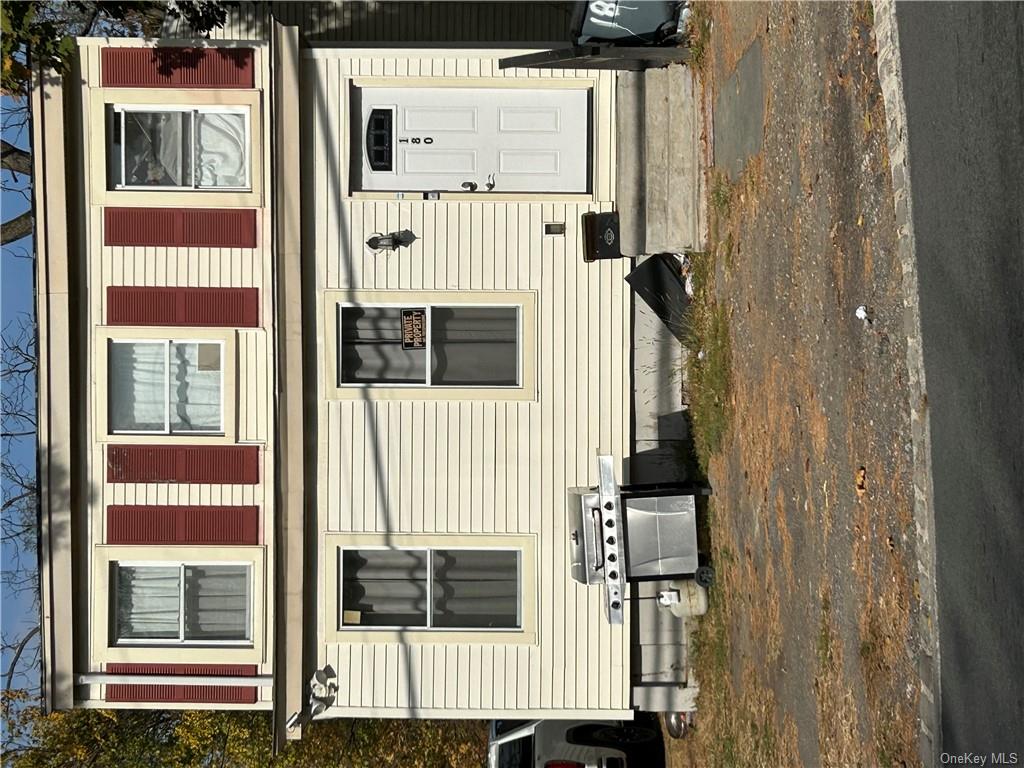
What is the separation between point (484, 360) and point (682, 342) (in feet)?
8.81

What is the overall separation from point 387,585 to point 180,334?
169 inches

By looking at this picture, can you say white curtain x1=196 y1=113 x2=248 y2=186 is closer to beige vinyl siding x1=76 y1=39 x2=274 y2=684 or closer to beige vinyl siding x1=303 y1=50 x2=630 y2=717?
beige vinyl siding x1=76 y1=39 x2=274 y2=684

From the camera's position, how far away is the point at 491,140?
11.5 m

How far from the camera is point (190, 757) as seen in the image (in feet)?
61.0

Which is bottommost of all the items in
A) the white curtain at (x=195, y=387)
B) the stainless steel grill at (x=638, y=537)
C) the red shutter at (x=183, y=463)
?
the stainless steel grill at (x=638, y=537)

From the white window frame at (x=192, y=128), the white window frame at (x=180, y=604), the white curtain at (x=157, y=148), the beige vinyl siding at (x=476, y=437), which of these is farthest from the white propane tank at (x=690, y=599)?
the white curtain at (x=157, y=148)

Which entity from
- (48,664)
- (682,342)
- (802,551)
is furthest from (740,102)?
(48,664)

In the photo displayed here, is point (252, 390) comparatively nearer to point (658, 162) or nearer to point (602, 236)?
point (602, 236)

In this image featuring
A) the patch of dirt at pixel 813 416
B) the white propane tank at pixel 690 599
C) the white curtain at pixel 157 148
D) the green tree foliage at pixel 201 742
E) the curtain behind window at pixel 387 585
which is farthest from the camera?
the green tree foliage at pixel 201 742

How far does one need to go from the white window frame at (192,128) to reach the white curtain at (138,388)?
2.09m

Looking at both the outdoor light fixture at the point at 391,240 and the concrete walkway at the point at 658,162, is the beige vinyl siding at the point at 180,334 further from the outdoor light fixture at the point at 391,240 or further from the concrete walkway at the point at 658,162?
the concrete walkway at the point at 658,162

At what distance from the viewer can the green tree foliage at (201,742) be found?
57.7 feet

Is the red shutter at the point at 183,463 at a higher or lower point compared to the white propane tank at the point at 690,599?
higher

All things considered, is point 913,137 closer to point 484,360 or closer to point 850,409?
point 850,409
